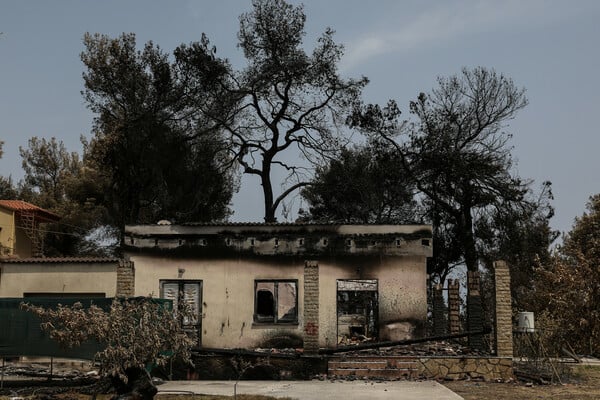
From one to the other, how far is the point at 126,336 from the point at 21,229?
2726 cm

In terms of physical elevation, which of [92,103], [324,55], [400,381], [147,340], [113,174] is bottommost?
[400,381]

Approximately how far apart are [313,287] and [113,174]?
19798 millimetres

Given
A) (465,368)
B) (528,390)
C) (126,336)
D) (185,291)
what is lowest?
(528,390)

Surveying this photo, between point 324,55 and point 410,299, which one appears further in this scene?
point 324,55

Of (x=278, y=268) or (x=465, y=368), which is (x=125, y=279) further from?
(x=465, y=368)

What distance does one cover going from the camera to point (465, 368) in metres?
18.7

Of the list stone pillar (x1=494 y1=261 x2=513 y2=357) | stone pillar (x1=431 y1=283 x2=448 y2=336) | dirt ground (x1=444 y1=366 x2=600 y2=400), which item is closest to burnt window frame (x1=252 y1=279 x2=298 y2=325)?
stone pillar (x1=431 y1=283 x2=448 y2=336)

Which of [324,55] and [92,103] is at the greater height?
[324,55]

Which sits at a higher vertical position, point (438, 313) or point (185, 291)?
point (185, 291)

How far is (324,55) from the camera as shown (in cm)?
3588

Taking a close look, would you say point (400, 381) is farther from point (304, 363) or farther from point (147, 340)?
point (147, 340)

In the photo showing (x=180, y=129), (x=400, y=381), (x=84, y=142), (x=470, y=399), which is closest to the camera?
(x=470, y=399)

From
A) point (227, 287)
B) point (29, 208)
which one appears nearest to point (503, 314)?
point (227, 287)

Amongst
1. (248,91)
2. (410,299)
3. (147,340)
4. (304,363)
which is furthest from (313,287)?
(248,91)
